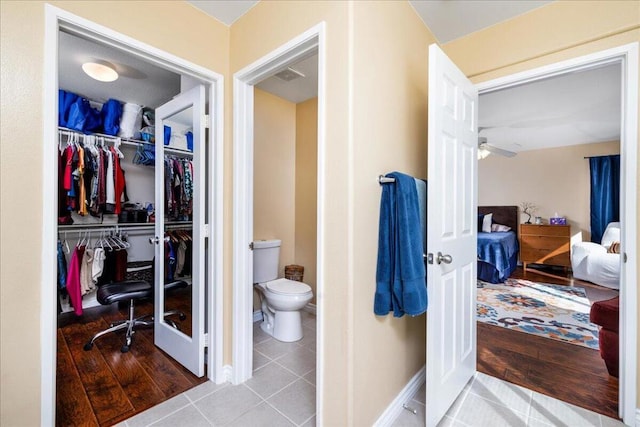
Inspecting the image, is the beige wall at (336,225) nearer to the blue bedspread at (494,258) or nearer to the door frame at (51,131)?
the door frame at (51,131)

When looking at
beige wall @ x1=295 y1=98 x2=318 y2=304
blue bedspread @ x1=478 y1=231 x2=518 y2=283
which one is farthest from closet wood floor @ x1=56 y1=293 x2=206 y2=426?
blue bedspread @ x1=478 y1=231 x2=518 y2=283

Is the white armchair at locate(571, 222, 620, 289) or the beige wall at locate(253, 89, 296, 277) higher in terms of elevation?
the beige wall at locate(253, 89, 296, 277)

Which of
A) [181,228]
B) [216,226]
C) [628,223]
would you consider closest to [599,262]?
[628,223]

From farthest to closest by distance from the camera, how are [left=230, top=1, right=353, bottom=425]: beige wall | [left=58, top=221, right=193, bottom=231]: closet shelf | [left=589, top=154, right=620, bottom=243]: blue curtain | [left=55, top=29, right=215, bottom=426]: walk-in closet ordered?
[left=589, top=154, right=620, bottom=243]: blue curtain
[left=58, top=221, right=193, bottom=231]: closet shelf
[left=55, top=29, right=215, bottom=426]: walk-in closet
[left=230, top=1, right=353, bottom=425]: beige wall

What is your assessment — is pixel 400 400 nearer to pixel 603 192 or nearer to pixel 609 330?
pixel 609 330

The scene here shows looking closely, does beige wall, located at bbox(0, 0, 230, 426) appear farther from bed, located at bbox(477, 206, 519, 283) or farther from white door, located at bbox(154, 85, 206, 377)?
bed, located at bbox(477, 206, 519, 283)

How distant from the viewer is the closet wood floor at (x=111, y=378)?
1.61m

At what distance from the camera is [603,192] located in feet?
16.2

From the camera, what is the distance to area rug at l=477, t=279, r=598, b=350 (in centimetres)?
269

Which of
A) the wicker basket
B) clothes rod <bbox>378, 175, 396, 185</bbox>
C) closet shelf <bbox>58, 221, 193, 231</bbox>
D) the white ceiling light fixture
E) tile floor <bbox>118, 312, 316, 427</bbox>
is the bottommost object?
tile floor <bbox>118, 312, 316, 427</bbox>

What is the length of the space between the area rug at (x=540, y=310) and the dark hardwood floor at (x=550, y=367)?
206 millimetres

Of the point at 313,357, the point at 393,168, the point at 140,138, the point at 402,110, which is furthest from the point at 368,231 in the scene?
the point at 140,138

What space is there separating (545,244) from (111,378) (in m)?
6.48

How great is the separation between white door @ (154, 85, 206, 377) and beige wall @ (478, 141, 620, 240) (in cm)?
614
